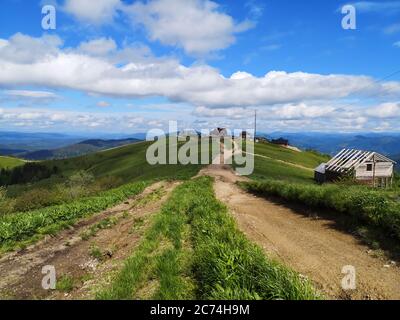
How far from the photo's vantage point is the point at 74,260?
14.6 m

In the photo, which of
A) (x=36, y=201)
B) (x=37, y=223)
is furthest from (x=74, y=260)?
(x=36, y=201)

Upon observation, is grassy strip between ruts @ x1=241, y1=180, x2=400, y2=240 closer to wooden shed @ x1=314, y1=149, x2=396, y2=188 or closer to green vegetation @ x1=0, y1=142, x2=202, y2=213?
green vegetation @ x1=0, y1=142, x2=202, y2=213

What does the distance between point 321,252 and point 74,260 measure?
9.13m

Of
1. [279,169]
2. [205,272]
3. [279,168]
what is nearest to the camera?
[205,272]

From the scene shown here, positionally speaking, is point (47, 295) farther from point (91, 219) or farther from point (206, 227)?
point (91, 219)

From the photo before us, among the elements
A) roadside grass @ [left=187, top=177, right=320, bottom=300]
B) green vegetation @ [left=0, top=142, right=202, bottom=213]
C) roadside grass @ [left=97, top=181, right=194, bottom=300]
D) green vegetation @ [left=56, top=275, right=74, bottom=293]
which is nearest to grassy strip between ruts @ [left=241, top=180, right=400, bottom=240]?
roadside grass @ [left=187, top=177, right=320, bottom=300]

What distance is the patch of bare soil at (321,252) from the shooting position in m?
9.80

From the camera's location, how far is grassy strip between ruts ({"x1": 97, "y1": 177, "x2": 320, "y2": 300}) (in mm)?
8086

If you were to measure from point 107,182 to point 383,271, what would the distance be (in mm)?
61670

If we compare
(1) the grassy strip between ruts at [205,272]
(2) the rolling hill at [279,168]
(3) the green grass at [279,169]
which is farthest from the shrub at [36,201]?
(1) the grassy strip between ruts at [205,272]

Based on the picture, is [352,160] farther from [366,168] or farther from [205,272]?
[205,272]
